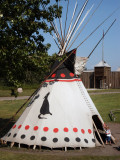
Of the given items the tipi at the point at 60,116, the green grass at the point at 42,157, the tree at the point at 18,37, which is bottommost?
the green grass at the point at 42,157

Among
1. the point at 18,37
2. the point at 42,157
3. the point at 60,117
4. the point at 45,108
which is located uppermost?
the point at 18,37

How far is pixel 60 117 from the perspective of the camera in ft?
35.0

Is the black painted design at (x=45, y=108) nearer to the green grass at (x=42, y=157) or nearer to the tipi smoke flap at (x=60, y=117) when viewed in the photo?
the tipi smoke flap at (x=60, y=117)

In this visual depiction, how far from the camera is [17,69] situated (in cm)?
1134

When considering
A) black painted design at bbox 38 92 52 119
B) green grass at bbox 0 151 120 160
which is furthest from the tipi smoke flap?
green grass at bbox 0 151 120 160

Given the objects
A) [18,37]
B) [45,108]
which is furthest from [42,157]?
[18,37]

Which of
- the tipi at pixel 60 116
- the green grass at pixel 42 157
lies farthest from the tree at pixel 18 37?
the green grass at pixel 42 157

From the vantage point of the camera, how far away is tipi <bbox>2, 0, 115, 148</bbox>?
10211mm

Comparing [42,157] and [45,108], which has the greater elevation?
[45,108]

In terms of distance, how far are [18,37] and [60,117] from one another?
4.33m

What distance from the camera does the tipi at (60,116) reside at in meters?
10.2

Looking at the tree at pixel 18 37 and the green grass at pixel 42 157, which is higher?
the tree at pixel 18 37

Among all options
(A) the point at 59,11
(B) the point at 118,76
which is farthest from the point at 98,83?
(A) the point at 59,11

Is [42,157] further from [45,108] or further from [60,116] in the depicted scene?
[45,108]
